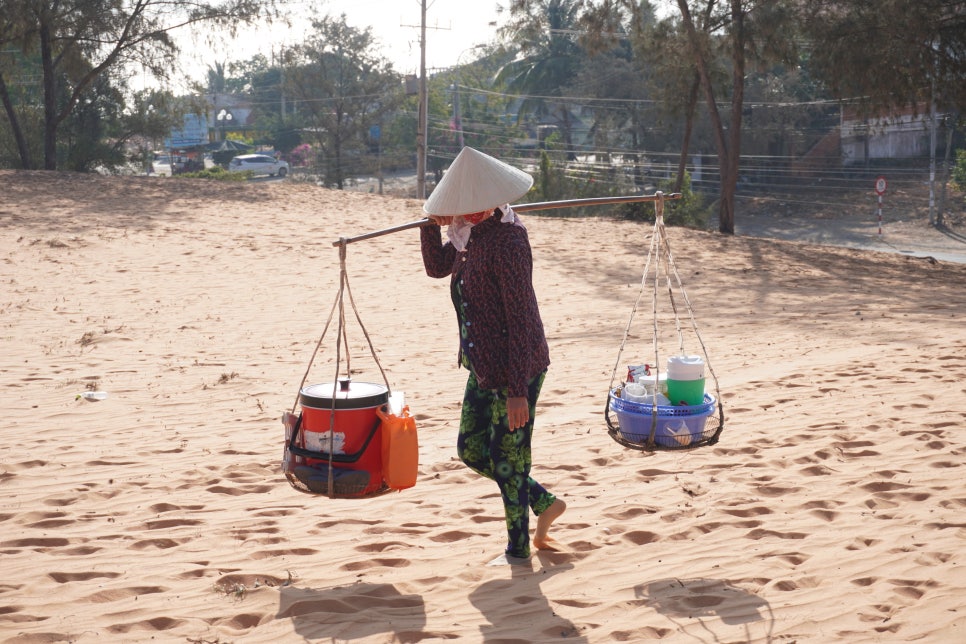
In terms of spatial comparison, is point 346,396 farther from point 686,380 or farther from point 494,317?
point 686,380

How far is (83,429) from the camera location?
6.07 m

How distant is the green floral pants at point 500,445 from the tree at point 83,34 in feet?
65.4

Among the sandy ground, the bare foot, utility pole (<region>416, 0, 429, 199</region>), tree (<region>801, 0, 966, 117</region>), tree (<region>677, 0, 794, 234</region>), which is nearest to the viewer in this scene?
the sandy ground

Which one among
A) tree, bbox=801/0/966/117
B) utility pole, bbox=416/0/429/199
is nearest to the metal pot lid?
tree, bbox=801/0/966/117

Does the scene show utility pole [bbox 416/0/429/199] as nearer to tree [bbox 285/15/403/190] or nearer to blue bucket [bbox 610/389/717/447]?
tree [bbox 285/15/403/190]

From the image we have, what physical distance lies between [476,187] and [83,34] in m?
21.3

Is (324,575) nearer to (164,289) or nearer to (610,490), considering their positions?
(610,490)

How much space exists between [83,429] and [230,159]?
4761cm

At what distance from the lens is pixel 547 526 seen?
13.1 feet

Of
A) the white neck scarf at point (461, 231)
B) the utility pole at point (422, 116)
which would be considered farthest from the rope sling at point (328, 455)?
the utility pole at point (422, 116)

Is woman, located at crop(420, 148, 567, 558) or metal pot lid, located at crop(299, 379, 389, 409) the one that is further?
metal pot lid, located at crop(299, 379, 389, 409)

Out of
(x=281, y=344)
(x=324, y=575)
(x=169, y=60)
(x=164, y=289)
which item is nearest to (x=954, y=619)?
(x=324, y=575)

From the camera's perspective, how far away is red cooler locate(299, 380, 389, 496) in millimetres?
3697

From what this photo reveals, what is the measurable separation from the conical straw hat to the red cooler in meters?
0.81
